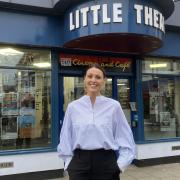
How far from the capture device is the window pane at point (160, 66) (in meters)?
9.27

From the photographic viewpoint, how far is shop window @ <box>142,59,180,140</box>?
365 inches

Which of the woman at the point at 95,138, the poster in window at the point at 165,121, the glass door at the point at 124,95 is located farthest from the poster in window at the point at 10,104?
the woman at the point at 95,138

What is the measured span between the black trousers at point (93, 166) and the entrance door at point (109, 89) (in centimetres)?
541

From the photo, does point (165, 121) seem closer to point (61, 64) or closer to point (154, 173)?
point (154, 173)

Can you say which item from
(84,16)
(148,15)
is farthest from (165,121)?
(84,16)

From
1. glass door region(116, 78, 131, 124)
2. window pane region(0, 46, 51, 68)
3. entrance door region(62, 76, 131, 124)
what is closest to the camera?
window pane region(0, 46, 51, 68)

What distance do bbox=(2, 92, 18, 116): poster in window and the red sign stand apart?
4.43ft

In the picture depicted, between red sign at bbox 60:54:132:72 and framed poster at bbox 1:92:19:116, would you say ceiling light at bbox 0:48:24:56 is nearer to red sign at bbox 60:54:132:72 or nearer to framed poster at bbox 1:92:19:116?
framed poster at bbox 1:92:19:116

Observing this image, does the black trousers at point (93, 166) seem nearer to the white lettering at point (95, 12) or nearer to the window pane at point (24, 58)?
the white lettering at point (95, 12)

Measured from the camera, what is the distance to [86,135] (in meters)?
2.91

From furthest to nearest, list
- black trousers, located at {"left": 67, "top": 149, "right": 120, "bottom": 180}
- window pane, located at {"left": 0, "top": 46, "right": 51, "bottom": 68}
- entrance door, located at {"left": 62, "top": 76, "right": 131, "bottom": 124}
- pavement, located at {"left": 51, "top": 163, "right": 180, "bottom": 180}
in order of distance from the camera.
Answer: entrance door, located at {"left": 62, "top": 76, "right": 131, "bottom": 124} → pavement, located at {"left": 51, "top": 163, "right": 180, "bottom": 180} → window pane, located at {"left": 0, "top": 46, "right": 51, "bottom": 68} → black trousers, located at {"left": 67, "top": 149, "right": 120, "bottom": 180}

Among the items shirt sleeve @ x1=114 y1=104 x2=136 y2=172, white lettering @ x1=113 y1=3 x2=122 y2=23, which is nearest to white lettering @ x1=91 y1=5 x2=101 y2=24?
white lettering @ x1=113 y1=3 x2=122 y2=23

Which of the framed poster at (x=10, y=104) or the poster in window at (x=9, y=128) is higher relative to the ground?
the framed poster at (x=10, y=104)

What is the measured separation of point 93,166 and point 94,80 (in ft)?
2.35
